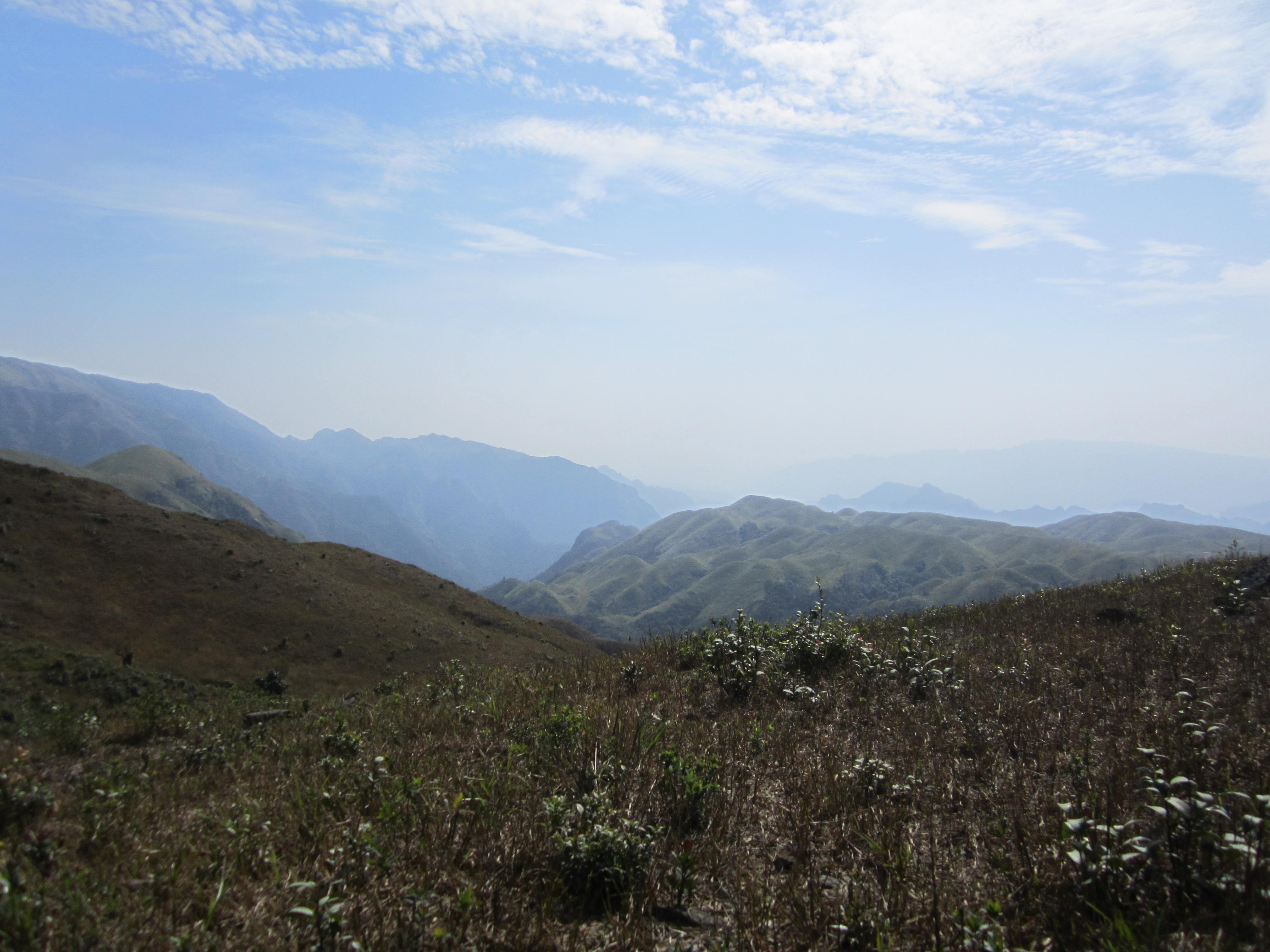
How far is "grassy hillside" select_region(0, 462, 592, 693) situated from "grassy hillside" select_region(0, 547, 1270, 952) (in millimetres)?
40514

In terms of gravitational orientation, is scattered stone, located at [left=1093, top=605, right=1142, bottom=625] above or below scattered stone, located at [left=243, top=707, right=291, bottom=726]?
above

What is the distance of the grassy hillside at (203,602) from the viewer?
40.4 m

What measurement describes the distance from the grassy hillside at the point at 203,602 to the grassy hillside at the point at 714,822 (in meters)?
40.5

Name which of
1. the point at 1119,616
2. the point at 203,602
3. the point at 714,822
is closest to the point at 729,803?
the point at 714,822

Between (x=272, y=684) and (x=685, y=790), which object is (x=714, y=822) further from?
(x=272, y=684)

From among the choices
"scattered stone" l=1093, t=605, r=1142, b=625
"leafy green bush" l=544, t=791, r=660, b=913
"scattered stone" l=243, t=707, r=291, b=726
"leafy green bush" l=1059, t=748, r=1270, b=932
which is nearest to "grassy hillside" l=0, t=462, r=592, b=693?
"scattered stone" l=243, t=707, r=291, b=726

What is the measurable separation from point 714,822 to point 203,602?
186 ft

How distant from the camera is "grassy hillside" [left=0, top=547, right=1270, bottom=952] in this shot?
282 centimetres

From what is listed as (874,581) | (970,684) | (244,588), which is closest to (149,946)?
(970,684)

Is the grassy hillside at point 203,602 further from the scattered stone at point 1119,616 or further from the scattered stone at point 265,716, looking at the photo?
the scattered stone at point 1119,616

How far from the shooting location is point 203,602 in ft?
158

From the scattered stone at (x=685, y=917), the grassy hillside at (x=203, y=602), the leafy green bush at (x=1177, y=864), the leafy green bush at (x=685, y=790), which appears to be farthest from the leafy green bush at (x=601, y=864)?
the grassy hillside at (x=203, y=602)

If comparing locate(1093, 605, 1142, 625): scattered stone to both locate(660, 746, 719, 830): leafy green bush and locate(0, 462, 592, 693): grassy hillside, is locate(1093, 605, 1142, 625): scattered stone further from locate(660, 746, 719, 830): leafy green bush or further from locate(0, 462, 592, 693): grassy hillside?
locate(0, 462, 592, 693): grassy hillside

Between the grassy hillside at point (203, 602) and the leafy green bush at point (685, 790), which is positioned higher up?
the leafy green bush at point (685, 790)
